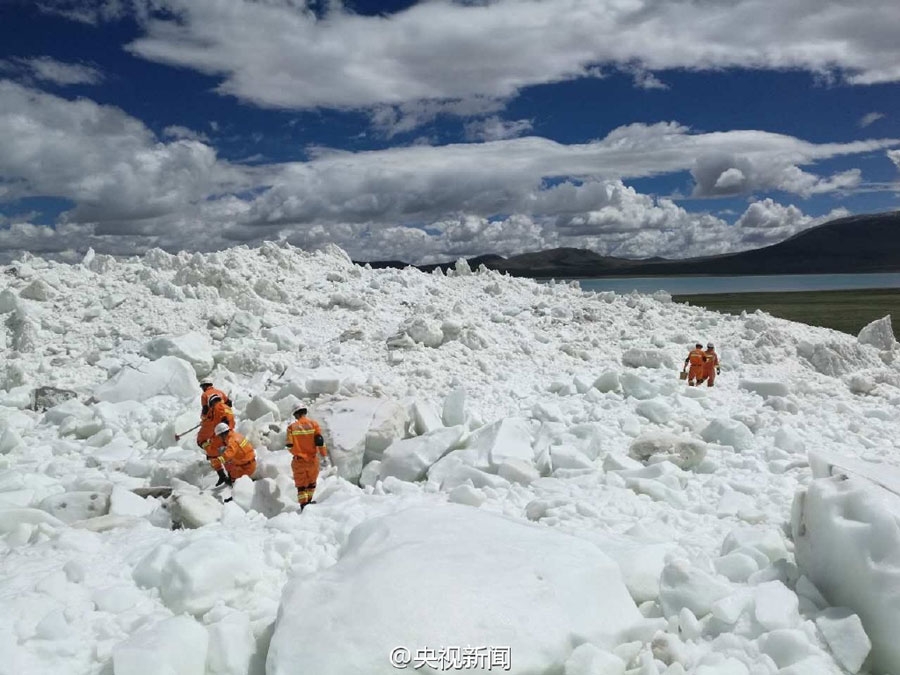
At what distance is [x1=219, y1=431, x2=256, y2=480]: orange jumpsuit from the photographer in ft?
28.4

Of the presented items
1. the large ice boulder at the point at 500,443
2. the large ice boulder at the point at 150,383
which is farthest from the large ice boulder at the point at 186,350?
the large ice boulder at the point at 500,443

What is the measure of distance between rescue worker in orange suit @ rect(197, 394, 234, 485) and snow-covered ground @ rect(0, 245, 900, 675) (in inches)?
18.8

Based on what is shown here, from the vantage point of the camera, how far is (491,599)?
4738 mm

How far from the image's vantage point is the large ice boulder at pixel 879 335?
19500mm

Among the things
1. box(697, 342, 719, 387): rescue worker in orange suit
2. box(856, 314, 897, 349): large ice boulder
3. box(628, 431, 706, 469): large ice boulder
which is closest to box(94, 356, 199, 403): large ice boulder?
box(628, 431, 706, 469): large ice boulder

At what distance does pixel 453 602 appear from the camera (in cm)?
466

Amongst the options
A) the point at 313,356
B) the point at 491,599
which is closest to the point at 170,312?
the point at 313,356

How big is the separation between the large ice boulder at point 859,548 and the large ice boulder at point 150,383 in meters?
11.1

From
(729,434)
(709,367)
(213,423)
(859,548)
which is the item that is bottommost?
(729,434)

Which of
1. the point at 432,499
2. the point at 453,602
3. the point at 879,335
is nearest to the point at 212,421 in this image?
the point at 432,499

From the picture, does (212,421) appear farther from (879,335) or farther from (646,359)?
(879,335)

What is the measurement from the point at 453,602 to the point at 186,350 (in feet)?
36.7

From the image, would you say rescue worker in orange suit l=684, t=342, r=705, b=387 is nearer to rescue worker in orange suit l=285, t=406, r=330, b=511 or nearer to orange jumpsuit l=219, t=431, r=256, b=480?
rescue worker in orange suit l=285, t=406, r=330, b=511

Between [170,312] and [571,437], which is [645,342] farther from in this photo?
[170,312]
